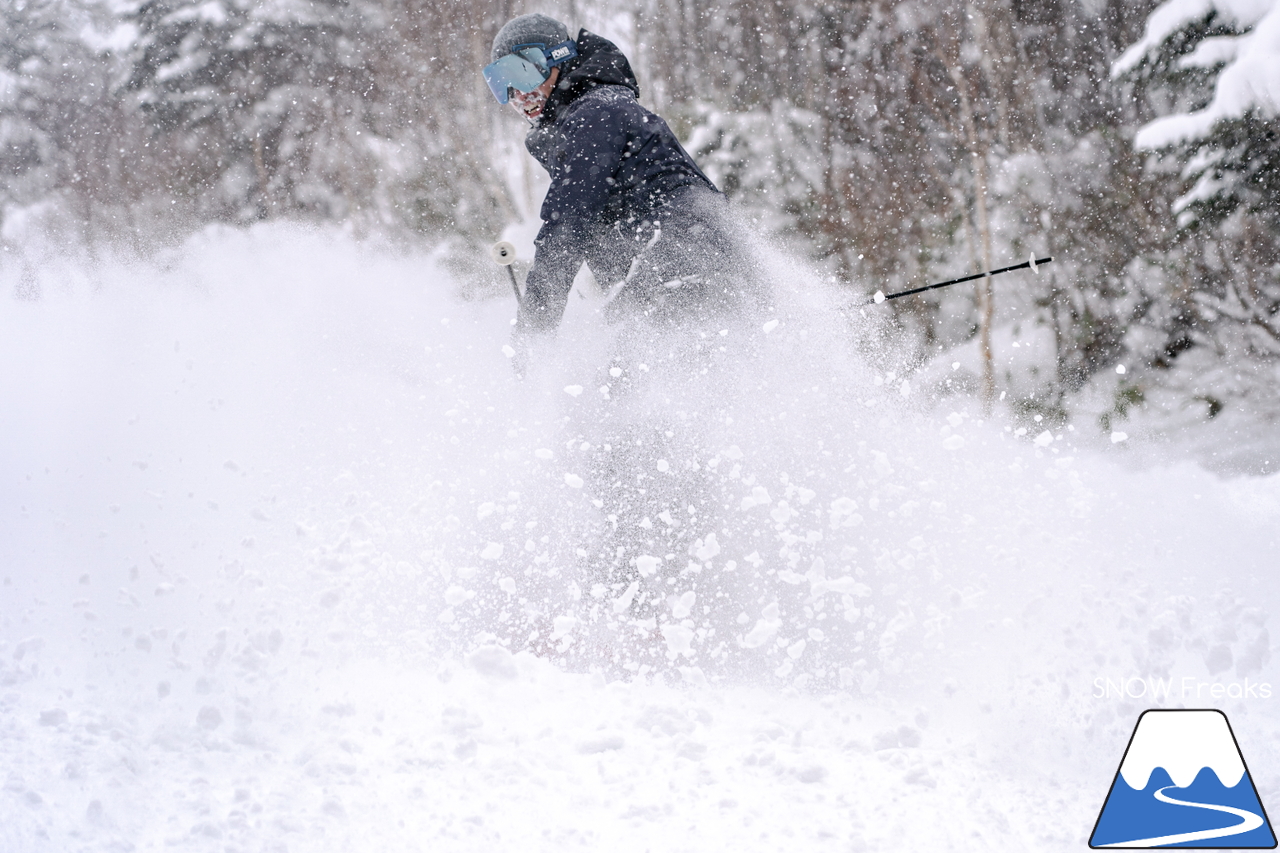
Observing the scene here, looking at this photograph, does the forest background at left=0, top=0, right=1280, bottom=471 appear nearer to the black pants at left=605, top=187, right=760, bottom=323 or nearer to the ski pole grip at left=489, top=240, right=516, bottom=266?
the black pants at left=605, top=187, right=760, bottom=323

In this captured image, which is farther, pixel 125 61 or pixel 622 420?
pixel 125 61

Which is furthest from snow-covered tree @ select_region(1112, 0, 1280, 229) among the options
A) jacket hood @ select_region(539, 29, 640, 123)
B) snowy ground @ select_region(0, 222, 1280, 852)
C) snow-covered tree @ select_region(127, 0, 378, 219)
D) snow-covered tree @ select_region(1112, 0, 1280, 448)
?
snow-covered tree @ select_region(127, 0, 378, 219)

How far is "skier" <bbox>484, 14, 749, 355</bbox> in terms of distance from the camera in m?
2.65

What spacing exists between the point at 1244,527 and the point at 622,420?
237cm

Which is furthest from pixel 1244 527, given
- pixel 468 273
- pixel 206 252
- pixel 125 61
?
pixel 125 61

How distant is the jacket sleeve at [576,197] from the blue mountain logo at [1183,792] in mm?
1900

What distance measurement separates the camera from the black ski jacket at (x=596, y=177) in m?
2.64

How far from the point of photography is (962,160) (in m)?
8.15

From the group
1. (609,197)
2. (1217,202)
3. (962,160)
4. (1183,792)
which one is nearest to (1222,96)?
(1217,202)

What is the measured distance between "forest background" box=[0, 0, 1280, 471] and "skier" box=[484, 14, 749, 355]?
3530 mm

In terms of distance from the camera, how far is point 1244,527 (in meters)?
3.23

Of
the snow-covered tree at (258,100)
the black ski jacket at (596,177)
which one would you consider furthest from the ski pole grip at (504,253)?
the snow-covered tree at (258,100)

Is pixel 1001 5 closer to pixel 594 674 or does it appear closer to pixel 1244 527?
pixel 1244 527

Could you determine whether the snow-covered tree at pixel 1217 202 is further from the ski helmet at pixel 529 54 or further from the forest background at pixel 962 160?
the ski helmet at pixel 529 54
